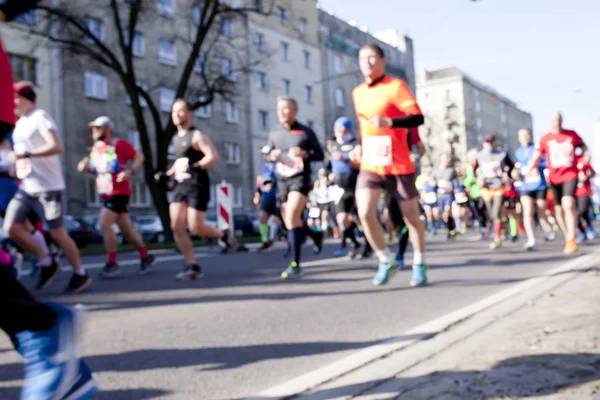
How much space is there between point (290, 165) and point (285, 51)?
48226 mm

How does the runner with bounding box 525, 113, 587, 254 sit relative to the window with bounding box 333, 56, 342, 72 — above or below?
below

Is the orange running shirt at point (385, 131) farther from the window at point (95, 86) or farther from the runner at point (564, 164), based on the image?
the window at point (95, 86)

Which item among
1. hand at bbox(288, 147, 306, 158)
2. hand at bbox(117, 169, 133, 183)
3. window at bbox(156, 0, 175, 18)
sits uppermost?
window at bbox(156, 0, 175, 18)

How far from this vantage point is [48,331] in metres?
2.65

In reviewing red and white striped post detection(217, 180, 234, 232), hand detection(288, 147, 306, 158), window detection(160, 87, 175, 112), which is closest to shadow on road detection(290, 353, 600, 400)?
hand detection(288, 147, 306, 158)

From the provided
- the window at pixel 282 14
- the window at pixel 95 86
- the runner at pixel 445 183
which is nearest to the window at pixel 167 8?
the window at pixel 282 14

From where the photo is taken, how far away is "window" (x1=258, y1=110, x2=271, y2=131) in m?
51.3

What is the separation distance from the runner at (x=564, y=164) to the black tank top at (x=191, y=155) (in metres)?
4.95

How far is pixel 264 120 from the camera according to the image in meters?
51.9

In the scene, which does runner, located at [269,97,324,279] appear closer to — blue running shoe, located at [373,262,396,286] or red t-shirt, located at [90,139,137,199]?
blue running shoe, located at [373,262,396,286]

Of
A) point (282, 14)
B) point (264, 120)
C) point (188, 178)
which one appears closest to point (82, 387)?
point (188, 178)

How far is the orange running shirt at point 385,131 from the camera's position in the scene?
265 inches

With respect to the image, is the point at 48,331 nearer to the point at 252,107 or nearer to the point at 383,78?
the point at 383,78

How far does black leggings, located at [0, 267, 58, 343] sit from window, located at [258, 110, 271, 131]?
48.9m
